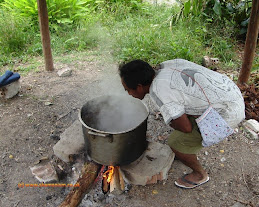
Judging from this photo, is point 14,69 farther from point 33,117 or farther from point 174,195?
point 174,195

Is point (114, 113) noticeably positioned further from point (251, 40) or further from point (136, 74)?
point (251, 40)

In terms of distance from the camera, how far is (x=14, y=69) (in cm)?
534

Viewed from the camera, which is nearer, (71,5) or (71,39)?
(71,39)

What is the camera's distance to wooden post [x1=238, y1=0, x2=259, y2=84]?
3.71 meters

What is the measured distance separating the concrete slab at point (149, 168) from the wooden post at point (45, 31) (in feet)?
10.4

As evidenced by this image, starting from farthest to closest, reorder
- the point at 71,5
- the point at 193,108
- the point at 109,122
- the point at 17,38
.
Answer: the point at 71,5 → the point at 17,38 → the point at 109,122 → the point at 193,108

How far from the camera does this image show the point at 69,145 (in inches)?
119

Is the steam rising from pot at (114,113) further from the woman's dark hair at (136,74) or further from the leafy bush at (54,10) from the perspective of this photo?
the leafy bush at (54,10)

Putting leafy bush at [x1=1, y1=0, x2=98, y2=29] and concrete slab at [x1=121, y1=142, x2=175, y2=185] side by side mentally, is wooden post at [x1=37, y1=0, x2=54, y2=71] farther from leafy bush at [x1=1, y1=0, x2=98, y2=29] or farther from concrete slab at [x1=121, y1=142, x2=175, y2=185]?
concrete slab at [x1=121, y1=142, x2=175, y2=185]

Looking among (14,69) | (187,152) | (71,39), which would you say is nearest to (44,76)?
(14,69)

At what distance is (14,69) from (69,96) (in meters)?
1.84

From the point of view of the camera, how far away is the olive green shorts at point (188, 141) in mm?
2479

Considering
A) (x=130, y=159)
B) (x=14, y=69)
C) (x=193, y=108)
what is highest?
(x=193, y=108)

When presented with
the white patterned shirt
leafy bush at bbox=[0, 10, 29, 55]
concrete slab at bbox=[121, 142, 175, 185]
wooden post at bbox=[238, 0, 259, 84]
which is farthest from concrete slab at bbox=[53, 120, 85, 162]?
leafy bush at bbox=[0, 10, 29, 55]
